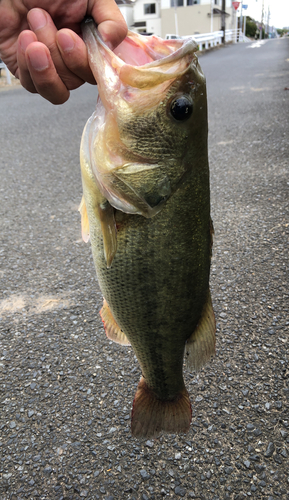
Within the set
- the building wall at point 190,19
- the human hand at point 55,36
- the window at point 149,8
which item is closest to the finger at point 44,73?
the human hand at point 55,36

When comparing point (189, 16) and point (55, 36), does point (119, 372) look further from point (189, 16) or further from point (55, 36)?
point (189, 16)

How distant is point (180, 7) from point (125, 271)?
50.4m

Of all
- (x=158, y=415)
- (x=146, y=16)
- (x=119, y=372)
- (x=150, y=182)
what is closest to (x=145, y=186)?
(x=150, y=182)

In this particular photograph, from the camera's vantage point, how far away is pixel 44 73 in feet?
4.38

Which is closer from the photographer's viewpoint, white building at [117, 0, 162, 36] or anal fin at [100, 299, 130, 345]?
anal fin at [100, 299, 130, 345]

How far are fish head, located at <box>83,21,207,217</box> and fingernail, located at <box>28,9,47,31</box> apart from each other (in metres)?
0.18

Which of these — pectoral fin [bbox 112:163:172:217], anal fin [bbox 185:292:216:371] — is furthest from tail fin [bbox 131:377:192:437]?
pectoral fin [bbox 112:163:172:217]

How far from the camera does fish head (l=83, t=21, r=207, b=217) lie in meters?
1.21

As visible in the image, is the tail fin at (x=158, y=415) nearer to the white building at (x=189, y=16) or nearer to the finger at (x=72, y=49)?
the finger at (x=72, y=49)

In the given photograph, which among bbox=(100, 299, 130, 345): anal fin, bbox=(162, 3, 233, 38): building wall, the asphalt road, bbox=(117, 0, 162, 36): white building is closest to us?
bbox=(100, 299, 130, 345): anal fin

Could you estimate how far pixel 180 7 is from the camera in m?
43.9

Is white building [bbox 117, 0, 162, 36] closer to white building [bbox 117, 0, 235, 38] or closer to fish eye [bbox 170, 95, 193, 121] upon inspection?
white building [bbox 117, 0, 235, 38]

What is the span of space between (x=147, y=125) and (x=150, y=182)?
177 millimetres

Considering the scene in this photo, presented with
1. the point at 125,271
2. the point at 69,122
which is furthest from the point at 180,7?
the point at 125,271
